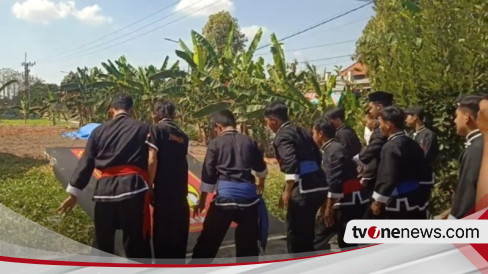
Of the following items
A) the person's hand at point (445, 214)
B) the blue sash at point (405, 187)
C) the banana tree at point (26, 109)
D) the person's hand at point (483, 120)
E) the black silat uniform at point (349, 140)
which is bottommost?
the person's hand at point (445, 214)

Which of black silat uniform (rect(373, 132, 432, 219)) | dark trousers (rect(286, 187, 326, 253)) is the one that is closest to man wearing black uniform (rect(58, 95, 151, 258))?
dark trousers (rect(286, 187, 326, 253))

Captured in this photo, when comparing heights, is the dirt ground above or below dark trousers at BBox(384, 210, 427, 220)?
above

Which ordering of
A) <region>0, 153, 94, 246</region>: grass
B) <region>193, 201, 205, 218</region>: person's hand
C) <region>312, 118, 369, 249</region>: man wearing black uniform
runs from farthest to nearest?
<region>312, 118, 369, 249</region>: man wearing black uniform, <region>193, 201, 205, 218</region>: person's hand, <region>0, 153, 94, 246</region>: grass

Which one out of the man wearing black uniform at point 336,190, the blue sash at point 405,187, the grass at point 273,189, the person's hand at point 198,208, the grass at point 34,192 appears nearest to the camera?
the grass at point 34,192

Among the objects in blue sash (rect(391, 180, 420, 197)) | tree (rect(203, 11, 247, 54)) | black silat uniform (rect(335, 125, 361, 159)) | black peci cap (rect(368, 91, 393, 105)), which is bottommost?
blue sash (rect(391, 180, 420, 197))

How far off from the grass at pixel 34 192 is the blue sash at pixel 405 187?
136 centimetres

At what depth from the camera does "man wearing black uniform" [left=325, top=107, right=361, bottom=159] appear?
78.2 inches

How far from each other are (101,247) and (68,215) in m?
0.17

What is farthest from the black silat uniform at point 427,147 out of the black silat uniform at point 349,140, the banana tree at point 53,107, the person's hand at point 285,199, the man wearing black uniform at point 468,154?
the banana tree at point 53,107

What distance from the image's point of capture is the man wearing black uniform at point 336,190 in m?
1.97

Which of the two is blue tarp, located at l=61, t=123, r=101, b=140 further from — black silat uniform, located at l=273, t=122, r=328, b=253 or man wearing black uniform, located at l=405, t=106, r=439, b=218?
man wearing black uniform, located at l=405, t=106, r=439, b=218

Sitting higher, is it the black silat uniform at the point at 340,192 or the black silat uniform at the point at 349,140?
the black silat uniform at the point at 349,140

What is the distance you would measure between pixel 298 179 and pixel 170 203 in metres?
0.49

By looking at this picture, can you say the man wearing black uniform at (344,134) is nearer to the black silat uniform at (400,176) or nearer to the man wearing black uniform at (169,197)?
the black silat uniform at (400,176)
